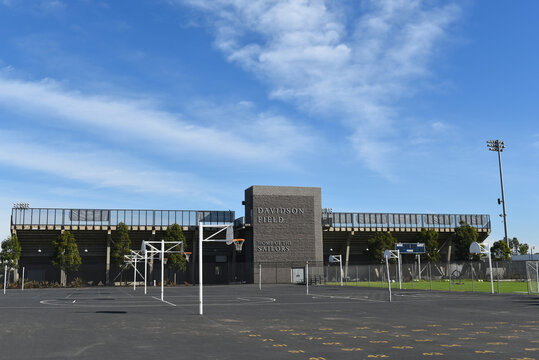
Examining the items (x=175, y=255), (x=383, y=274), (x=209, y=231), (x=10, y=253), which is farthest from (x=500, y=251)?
(x=10, y=253)

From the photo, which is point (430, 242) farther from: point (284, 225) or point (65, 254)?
point (65, 254)

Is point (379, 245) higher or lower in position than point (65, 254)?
higher

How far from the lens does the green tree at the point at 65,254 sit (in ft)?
253

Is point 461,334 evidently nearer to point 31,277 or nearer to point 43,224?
point 43,224

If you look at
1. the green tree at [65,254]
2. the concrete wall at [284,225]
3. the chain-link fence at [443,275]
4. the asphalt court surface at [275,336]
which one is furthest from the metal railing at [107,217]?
the asphalt court surface at [275,336]

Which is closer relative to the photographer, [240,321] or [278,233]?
[240,321]

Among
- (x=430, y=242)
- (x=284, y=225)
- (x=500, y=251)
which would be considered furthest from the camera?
(x=500, y=251)

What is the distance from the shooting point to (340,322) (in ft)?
66.8

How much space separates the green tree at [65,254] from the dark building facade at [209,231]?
345cm

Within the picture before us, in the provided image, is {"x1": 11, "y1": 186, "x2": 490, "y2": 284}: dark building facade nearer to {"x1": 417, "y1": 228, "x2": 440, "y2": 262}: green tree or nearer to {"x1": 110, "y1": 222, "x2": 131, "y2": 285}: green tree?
{"x1": 110, "y1": 222, "x2": 131, "y2": 285}: green tree

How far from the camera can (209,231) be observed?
8625 cm

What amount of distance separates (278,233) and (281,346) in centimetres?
7028

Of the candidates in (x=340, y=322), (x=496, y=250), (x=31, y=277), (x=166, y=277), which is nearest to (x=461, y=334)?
(x=340, y=322)

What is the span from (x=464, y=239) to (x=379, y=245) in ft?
56.3
